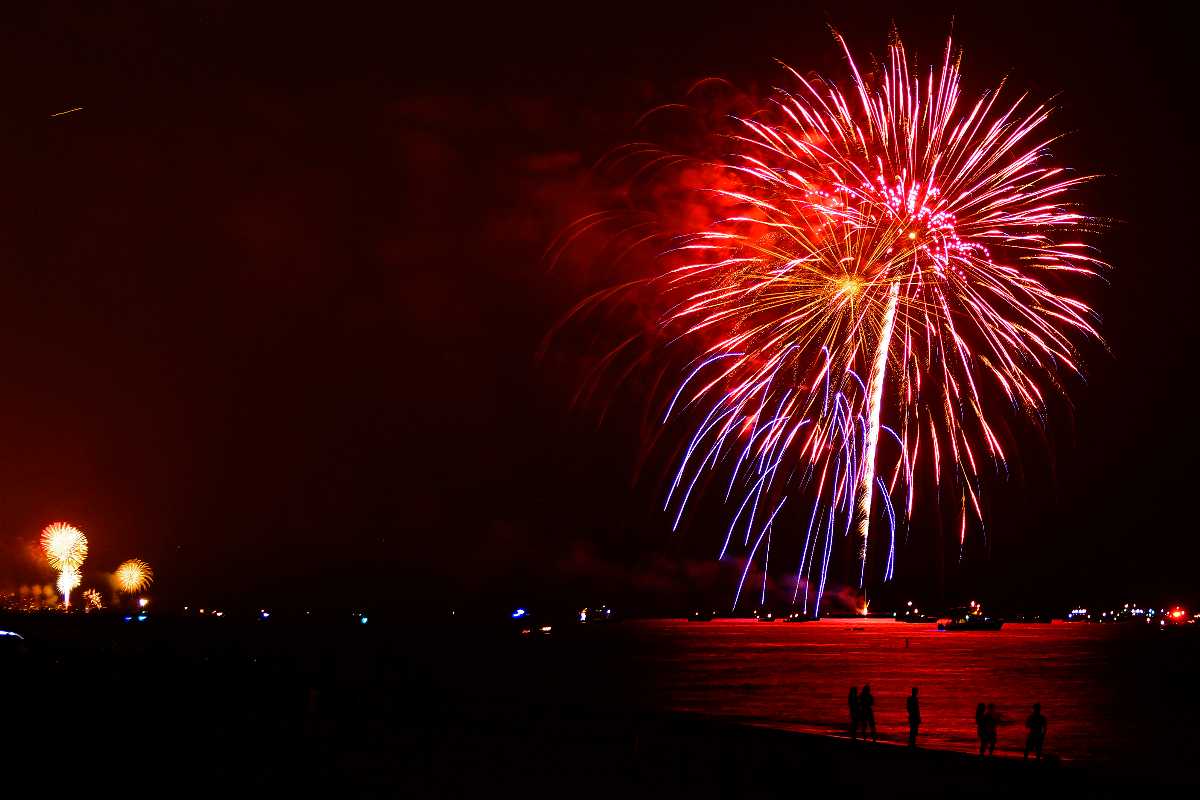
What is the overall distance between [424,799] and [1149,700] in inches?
1888


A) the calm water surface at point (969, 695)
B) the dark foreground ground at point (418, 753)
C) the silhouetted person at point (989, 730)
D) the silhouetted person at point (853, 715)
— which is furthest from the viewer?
the calm water surface at point (969, 695)

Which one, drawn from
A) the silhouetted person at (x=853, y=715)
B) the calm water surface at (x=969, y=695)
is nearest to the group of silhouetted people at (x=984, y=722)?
the silhouetted person at (x=853, y=715)

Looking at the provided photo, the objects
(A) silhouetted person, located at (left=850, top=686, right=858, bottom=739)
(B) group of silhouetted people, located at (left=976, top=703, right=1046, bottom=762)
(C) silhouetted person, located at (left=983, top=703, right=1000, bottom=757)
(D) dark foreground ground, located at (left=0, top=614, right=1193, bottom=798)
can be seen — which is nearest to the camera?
(D) dark foreground ground, located at (left=0, top=614, right=1193, bottom=798)

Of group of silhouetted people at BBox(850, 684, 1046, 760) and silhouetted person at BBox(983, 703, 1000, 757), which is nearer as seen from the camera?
group of silhouetted people at BBox(850, 684, 1046, 760)

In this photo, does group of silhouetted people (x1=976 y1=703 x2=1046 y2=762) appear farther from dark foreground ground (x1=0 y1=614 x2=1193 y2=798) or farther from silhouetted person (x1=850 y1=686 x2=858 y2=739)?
silhouetted person (x1=850 y1=686 x2=858 y2=739)

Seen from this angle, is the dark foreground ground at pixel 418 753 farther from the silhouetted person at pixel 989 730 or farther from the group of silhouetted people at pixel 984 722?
the silhouetted person at pixel 989 730

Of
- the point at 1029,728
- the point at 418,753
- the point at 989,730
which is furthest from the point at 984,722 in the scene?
the point at 418,753

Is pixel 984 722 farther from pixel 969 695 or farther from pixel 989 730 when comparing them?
pixel 969 695

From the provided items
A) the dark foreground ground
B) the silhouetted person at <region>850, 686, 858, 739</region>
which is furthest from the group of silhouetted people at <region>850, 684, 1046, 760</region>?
the dark foreground ground

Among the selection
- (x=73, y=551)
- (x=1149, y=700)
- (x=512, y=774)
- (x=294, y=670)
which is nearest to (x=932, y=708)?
(x=1149, y=700)

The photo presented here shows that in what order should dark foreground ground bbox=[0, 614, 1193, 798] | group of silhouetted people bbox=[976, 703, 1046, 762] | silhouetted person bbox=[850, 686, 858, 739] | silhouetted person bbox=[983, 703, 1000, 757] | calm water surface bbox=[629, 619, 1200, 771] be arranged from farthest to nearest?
calm water surface bbox=[629, 619, 1200, 771] → silhouetted person bbox=[850, 686, 858, 739] → silhouetted person bbox=[983, 703, 1000, 757] → group of silhouetted people bbox=[976, 703, 1046, 762] → dark foreground ground bbox=[0, 614, 1193, 798]

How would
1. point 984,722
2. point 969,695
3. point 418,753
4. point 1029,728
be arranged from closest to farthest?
point 418,753, point 1029,728, point 984,722, point 969,695

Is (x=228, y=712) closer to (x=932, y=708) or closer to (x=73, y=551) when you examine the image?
(x=932, y=708)

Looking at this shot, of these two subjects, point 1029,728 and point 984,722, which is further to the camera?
point 984,722
